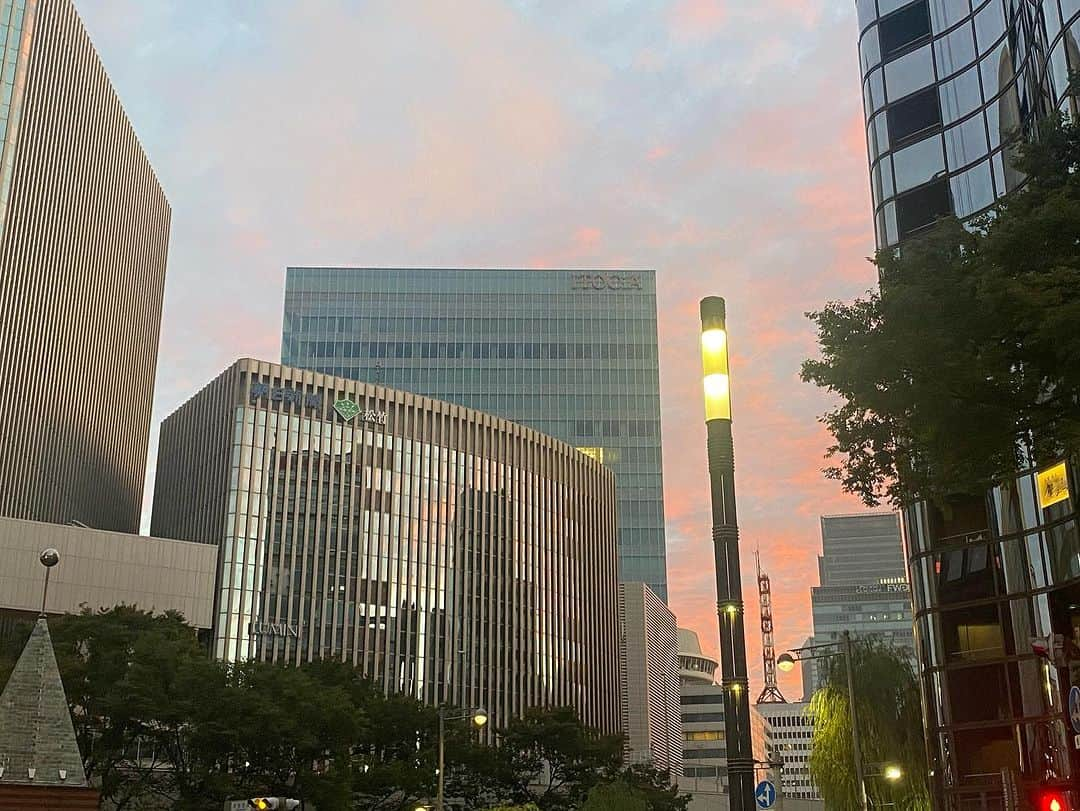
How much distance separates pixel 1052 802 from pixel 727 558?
18.3 feet

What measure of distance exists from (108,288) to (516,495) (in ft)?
129

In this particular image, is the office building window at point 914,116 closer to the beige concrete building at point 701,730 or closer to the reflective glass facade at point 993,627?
the reflective glass facade at point 993,627

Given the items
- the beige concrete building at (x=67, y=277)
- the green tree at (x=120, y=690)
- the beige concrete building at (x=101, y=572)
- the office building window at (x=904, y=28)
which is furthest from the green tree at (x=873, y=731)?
the beige concrete building at (x=67, y=277)

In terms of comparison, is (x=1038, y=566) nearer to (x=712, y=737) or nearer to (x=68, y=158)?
(x=68, y=158)

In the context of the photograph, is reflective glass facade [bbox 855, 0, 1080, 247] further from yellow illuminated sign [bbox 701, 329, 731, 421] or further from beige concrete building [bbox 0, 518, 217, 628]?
beige concrete building [bbox 0, 518, 217, 628]

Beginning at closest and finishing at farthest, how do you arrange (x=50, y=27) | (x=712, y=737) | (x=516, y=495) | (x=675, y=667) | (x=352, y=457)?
(x=50, y=27) < (x=352, y=457) < (x=516, y=495) < (x=675, y=667) < (x=712, y=737)

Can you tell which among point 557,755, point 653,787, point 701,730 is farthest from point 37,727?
point 701,730

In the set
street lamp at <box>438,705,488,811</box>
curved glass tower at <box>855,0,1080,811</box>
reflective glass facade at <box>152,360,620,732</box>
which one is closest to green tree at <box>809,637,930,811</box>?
curved glass tower at <box>855,0,1080,811</box>

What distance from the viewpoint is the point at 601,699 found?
375 ft

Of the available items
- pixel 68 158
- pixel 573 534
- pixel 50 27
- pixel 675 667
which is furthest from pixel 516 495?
pixel 675 667

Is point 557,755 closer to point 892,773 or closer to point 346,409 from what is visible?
point 892,773

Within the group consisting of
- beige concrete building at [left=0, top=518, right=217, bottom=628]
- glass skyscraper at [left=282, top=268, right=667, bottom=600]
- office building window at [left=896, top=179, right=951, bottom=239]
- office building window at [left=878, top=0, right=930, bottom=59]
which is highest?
glass skyscraper at [left=282, top=268, right=667, bottom=600]

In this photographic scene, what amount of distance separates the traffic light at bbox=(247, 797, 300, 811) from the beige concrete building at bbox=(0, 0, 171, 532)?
41490mm

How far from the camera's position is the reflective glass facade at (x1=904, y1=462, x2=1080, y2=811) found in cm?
3581
